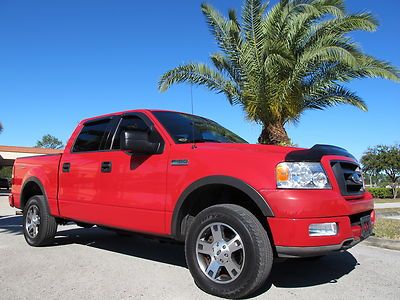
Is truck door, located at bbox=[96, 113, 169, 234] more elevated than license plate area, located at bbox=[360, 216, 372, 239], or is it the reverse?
truck door, located at bbox=[96, 113, 169, 234]

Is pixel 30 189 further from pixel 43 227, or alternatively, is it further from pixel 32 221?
pixel 43 227

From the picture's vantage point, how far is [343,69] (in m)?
13.0

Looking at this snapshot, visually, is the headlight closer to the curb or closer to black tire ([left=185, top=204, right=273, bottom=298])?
black tire ([left=185, top=204, right=273, bottom=298])

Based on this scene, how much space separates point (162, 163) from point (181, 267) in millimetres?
1427

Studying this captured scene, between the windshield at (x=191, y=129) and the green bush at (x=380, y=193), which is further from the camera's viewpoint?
the green bush at (x=380, y=193)

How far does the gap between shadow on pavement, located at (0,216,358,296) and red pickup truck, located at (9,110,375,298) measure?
53cm

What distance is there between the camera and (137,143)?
4.66m

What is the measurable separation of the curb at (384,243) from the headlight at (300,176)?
4.06 m

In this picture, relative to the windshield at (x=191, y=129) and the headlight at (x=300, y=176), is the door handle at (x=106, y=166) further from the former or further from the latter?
the headlight at (x=300, y=176)

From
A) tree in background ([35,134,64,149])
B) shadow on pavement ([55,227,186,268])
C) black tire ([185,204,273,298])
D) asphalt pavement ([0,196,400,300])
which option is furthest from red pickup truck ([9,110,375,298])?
tree in background ([35,134,64,149])

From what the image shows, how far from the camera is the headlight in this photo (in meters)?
3.82

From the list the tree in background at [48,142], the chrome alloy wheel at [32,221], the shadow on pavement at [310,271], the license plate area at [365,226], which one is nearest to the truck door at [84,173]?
the chrome alloy wheel at [32,221]

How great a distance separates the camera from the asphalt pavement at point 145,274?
4.20m

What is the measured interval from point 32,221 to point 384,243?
600 centimetres
